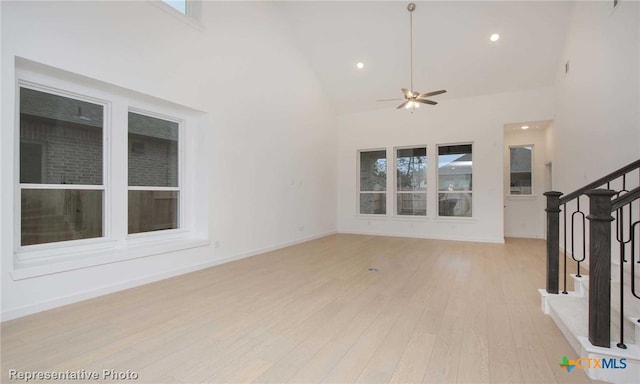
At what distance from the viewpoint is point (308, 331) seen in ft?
7.83

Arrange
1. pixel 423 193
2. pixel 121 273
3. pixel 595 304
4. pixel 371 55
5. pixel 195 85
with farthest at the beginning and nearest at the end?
pixel 423 193
pixel 371 55
pixel 195 85
pixel 121 273
pixel 595 304

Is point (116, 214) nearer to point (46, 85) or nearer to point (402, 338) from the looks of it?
point (46, 85)

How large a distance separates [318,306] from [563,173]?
5.55 meters

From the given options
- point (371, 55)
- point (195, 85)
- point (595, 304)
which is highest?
point (371, 55)

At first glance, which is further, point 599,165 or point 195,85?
point 195,85

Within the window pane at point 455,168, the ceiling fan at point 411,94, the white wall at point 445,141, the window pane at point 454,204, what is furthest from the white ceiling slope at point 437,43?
the window pane at point 454,204

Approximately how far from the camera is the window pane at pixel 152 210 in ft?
12.3

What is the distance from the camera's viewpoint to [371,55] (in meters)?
6.55

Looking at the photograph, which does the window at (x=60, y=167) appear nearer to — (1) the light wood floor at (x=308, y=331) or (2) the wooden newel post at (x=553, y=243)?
(1) the light wood floor at (x=308, y=331)

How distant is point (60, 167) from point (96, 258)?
39.7 inches

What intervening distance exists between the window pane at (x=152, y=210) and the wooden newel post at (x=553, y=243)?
4.50 meters

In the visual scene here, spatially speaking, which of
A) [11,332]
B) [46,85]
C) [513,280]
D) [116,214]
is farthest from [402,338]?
[46,85]

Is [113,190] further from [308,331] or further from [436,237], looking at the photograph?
[436,237]

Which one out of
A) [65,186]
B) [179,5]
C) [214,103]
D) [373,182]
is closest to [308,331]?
[65,186]
